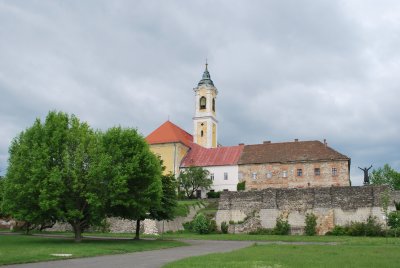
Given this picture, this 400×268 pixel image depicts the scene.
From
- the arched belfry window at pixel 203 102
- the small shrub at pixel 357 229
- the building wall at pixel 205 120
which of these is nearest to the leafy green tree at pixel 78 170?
the small shrub at pixel 357 229

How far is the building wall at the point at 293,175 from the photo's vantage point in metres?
62.2

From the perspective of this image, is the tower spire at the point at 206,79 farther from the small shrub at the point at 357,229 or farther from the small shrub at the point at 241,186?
the small shrub at the point at 357,229

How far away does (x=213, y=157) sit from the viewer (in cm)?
7181

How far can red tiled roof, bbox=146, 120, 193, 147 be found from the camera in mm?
72625

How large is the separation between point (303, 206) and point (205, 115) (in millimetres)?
40107

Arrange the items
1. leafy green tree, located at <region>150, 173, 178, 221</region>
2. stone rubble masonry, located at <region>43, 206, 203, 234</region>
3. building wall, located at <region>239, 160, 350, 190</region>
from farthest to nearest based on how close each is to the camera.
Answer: building wall, located at <region>239, 160, 350, 190</region> → stone rubble masonry, located at <region>43, 206, 203, 234</region> → leafy green tree, located at <region>150, 173, 178, 221</region>

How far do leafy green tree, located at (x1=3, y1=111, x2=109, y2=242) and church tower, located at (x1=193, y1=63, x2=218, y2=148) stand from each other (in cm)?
5139

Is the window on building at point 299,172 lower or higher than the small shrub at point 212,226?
higher

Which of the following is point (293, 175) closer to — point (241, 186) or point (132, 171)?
point (241, 186)

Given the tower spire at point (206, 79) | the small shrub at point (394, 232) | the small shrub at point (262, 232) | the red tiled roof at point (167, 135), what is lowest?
the small shrub at point (262, 232)

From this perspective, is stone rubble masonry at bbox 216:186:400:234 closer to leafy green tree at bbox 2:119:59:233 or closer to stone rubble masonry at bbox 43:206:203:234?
stone rubble masonry at bbox 43:206:203:234

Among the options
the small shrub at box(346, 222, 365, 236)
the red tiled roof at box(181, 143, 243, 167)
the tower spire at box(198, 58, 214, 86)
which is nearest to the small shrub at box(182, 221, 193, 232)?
the small shrub at box(346, 222, 365, 236)

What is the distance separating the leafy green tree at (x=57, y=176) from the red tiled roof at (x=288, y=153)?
3882 cm

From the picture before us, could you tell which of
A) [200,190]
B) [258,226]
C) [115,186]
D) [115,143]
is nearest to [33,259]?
[115,186]
